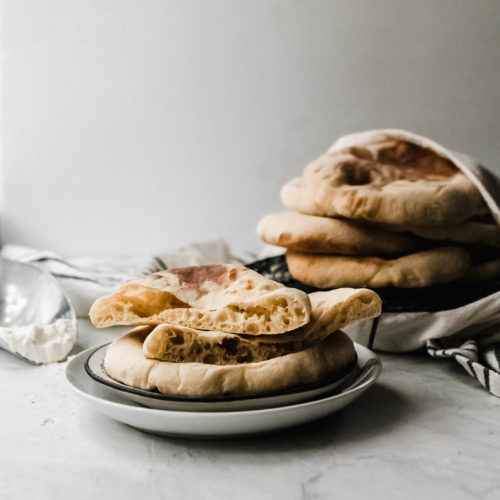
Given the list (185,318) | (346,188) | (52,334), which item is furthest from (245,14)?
(185,318)

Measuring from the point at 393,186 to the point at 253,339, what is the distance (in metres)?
0.48

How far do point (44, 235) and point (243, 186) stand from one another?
0.76 m

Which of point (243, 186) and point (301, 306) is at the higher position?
point (301, 306)

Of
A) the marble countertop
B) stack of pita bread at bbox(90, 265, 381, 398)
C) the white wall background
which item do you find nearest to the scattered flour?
the marble countertop

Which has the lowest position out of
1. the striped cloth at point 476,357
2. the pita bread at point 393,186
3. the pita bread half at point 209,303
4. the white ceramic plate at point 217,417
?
the striped cloth at point 476,357

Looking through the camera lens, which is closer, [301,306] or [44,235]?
[301,306]

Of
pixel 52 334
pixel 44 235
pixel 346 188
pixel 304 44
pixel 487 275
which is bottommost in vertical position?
pixel 44 235

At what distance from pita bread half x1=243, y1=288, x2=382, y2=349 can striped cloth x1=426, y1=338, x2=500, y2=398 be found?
0.25 m

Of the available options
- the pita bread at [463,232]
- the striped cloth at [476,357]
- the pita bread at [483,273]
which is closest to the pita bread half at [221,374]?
the striped cloth at [476,357]

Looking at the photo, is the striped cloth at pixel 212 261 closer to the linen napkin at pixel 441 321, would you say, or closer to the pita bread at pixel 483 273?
the linen napkin at pixel 441 321

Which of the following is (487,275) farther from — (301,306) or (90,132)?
(90,132)

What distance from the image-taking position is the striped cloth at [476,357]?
34.7 inches

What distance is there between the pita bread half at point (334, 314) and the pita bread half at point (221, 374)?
2 cm

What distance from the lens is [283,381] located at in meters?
0.67
